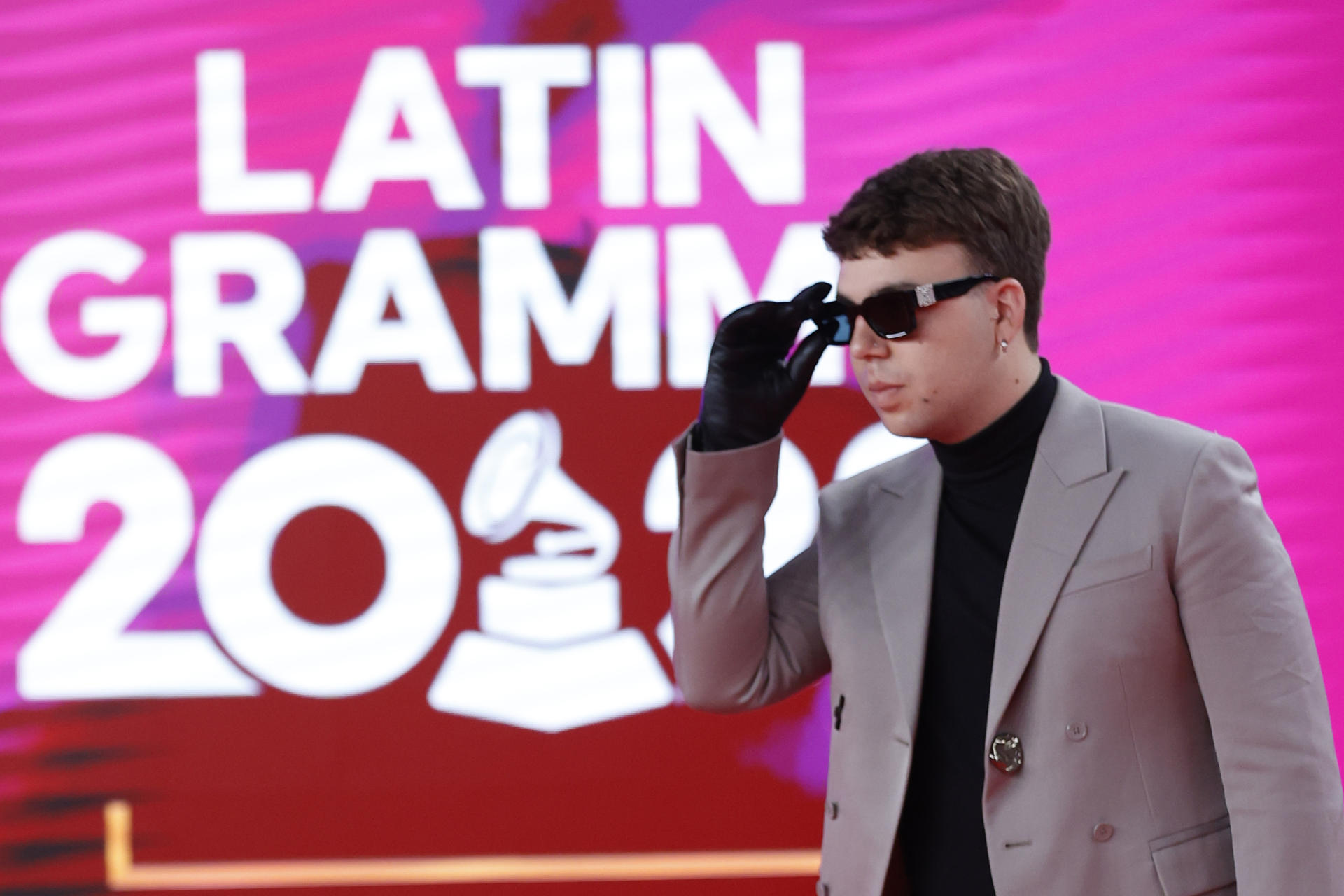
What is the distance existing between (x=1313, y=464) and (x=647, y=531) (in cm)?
151

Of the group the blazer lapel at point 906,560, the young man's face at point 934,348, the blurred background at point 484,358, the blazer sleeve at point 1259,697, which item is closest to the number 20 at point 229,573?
the blurred background at point 484,358

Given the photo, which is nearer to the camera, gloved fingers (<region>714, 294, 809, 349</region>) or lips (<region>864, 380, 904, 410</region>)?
lips (<region>864, 380, 904, 410</region>)

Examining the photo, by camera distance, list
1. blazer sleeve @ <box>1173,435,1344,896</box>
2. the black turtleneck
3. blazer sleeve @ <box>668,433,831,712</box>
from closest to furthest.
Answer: blazer sleeve @ <box>1173,435,1344,896</box>
the black turtleneck
blazer sleeve @ <box>668,433,831,712</box>

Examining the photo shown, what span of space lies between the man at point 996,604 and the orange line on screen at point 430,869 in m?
1.30

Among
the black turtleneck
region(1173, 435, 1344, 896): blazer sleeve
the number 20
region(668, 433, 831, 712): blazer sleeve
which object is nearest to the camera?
region(1173, 435, 1344, 896): blazer sleeve

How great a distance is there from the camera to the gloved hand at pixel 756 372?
1.43 metres

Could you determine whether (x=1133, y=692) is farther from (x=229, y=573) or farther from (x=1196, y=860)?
(x=229, y=573)

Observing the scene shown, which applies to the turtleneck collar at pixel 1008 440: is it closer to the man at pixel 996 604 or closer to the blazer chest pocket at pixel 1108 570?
the man at pixel 996 604

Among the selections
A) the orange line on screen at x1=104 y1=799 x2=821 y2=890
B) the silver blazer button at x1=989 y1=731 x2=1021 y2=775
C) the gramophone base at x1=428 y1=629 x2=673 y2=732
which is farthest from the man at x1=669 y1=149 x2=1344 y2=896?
the orange line on screen at x1=104 y1=799 x2=821 y2=890

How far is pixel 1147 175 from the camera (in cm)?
272

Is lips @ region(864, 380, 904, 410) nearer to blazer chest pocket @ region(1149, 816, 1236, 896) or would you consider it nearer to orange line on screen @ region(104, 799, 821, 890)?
blazer chest pocket @ region(1149, 816, 1236, 896)

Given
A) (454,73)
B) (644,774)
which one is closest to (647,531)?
(644,774)

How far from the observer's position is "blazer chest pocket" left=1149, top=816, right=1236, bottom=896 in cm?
119

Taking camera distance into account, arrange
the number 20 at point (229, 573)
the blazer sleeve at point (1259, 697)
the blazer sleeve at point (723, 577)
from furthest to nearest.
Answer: the number 20 at point (229, 573), the blazer sleeve at point (723, 577), the blazer sleeve at point (1259, 697)
